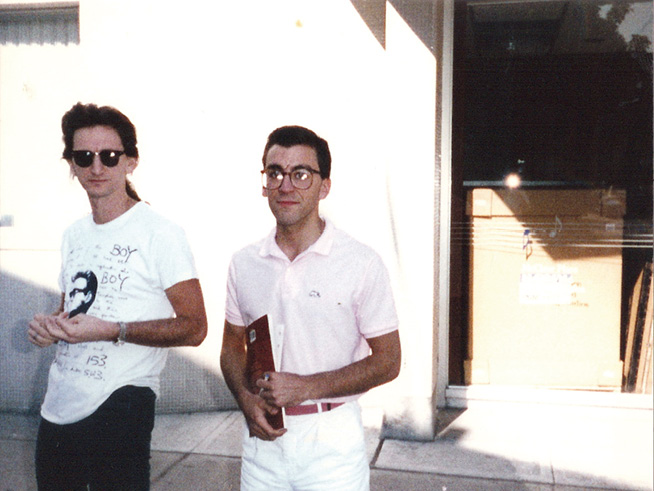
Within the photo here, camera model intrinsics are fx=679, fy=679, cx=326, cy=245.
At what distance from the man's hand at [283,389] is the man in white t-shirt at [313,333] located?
0.8 inches

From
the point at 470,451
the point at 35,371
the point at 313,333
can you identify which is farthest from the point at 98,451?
the point at 35,371

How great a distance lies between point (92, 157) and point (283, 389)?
1.03 meters

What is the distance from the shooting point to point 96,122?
2.27 meters

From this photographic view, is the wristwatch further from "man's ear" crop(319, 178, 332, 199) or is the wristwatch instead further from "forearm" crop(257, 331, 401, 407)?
"man's ear" crop(319, 178, 332, 199)

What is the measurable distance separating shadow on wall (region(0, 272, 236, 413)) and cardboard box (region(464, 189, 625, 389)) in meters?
1.88

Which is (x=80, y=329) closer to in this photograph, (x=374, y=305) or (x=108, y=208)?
(x=108, y=208)

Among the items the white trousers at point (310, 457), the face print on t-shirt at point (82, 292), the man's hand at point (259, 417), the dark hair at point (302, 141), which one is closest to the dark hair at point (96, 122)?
the face print on t-shirt at point (82, 292)

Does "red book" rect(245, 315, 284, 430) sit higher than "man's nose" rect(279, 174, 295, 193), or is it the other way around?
"man's nose" rect(279, 174, 295, 193)

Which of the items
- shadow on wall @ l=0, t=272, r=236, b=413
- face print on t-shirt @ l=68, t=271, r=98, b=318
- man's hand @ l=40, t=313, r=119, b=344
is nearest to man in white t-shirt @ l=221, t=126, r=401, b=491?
man's hand @ l=40, t=313, r=119, b=344

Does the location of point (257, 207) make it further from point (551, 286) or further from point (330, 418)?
point (330, 418)

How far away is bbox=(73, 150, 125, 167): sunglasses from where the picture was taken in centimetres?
224

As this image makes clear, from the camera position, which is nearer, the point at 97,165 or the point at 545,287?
the point at 97,165

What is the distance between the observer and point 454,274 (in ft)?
15.7

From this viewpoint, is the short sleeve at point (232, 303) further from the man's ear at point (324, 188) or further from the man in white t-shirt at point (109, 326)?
the man's ear at point (324, 188)
